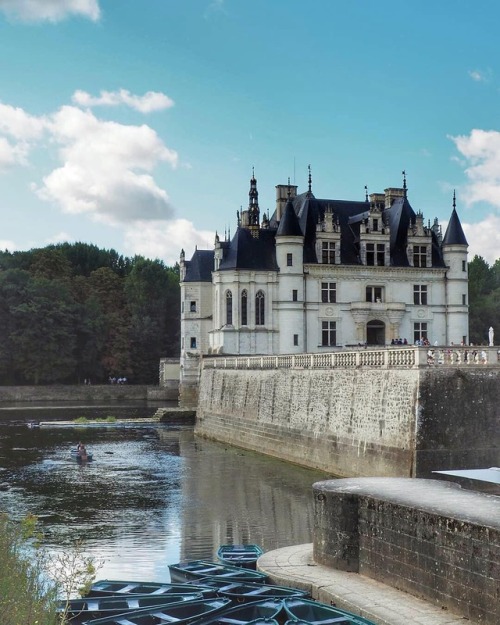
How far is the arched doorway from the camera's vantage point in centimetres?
5262

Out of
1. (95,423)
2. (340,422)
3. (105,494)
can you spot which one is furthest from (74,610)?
(95,423)

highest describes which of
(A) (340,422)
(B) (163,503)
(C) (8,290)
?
(C) (8,290)

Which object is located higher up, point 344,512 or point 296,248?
point 296,248

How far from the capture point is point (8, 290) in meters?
74.5

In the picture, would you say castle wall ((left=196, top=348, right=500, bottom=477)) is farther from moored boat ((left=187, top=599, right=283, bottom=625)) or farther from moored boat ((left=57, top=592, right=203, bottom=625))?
moored boat ((left=57, top=592, right=203, bottom=625))

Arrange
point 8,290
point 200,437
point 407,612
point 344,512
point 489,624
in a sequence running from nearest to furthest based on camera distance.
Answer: point 489,624
point 407,612
point 344,512
point 200,437
point 8,290

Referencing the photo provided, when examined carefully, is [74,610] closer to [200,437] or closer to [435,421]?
[435,421]

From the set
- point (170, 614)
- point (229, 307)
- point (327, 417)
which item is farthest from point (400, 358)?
point (229, 307)

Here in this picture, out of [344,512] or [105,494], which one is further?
[105,494]

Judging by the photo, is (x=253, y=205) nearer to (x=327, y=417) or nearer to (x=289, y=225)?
(x=289, y=225)

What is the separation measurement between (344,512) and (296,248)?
36.6 meters

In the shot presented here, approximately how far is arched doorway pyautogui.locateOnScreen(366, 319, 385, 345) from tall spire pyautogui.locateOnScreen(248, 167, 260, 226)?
900 cm

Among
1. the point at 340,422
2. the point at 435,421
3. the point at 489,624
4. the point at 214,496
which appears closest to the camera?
the point at 489,624

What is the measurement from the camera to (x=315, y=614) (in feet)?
41.4
